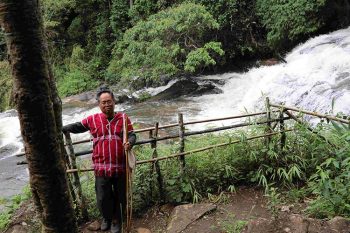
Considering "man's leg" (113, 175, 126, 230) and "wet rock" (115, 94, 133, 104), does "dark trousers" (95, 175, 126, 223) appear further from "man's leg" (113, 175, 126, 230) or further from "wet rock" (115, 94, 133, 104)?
"wet rock" (115, 94, 133, 104)

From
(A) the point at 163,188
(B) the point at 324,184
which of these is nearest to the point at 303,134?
(B) the point at 324,184

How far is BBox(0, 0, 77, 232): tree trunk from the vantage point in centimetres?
156

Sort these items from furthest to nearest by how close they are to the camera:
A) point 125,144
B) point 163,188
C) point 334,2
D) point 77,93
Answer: point 77,93 → point 334,2 → point 163,188 → point 125,144

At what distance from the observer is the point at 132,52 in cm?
1247

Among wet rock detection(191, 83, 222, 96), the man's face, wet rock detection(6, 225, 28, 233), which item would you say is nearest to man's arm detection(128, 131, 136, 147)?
the man's face

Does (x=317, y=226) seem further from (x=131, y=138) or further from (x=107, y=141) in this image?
(x=107, y=141)

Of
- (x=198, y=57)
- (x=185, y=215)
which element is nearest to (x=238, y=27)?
(x=198, y=57)

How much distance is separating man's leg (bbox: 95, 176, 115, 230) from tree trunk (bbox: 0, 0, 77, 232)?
2012 mm

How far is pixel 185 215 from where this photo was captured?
412cm

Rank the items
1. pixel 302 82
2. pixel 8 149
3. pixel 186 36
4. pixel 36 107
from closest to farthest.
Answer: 1. pixel 36 107
2. pixel 302 82
3. pixel 8 149
4. pixel 186 36

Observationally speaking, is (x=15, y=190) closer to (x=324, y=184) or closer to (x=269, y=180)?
(x=269, y=180)

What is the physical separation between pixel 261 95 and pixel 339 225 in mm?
7775

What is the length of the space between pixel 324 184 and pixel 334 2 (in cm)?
988

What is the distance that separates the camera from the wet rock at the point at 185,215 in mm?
4000
